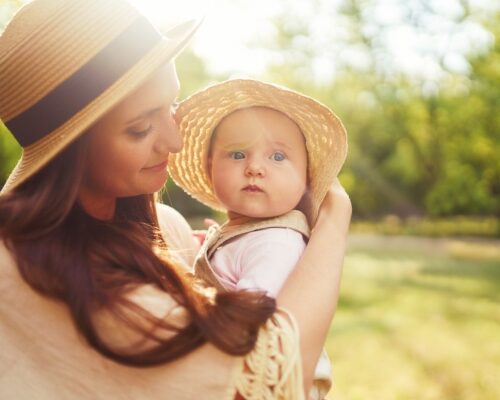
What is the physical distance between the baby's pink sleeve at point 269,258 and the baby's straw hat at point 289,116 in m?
0.19

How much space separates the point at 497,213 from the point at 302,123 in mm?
25682

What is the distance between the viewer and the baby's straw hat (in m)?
2.24

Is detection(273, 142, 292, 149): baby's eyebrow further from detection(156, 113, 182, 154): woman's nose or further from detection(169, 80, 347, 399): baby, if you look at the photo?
detection(156, 113, 182, 154): woman's nose

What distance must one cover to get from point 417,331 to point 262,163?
7.33 metres

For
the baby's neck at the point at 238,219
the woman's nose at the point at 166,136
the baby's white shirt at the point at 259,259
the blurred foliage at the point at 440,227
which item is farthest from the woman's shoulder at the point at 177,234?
the blurred foliage at the point at 440,227

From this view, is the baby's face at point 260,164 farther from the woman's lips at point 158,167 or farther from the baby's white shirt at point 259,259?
the woman's lips at point 158,167

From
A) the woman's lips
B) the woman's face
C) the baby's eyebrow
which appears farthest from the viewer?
the baby's eyebrow

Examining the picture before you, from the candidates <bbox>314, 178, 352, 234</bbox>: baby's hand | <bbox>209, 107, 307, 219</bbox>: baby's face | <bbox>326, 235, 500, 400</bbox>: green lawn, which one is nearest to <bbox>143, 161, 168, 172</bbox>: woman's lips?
<bbox>209, 107, 307, 219</bbox>: baby's face

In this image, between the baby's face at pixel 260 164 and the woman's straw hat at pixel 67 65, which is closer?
the woman's straw hat at pixel 67 65

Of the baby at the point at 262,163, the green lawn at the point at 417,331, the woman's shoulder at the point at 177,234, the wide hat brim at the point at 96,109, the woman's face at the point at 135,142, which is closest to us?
the wide hat brim at the point at 96,109

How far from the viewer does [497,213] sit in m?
26.4

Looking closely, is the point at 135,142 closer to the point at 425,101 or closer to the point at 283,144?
the point at 283,144

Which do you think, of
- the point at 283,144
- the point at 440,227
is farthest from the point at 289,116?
the point at 440,227

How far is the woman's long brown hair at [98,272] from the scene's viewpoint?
1669mm
